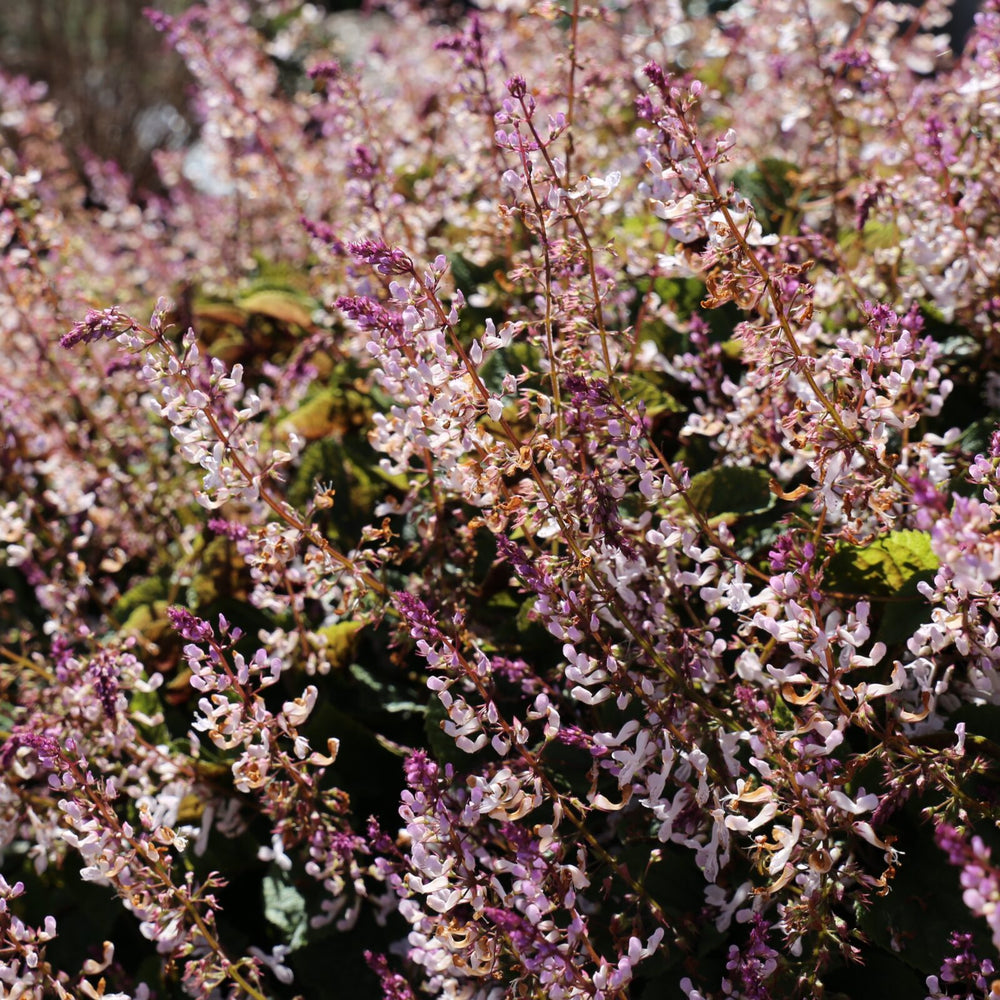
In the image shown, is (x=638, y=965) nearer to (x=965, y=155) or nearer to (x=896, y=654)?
(x=896, y=654)

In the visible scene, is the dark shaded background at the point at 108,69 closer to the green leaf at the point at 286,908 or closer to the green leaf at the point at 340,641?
the green leaf at the point at 340,641

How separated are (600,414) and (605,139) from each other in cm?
184

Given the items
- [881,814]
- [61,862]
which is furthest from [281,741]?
[881,814]

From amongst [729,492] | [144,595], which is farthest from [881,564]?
[144,595]

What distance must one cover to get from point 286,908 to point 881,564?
105cm

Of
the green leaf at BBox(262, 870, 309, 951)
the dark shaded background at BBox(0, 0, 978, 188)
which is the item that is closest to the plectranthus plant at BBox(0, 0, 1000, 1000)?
the green leaf at BBox(262, 870, 309, 951)

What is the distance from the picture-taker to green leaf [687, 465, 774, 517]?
170 centimetres

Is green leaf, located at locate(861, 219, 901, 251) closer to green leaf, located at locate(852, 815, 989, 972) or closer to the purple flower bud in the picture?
green leaf, located at locate(852, 815, 989, 972)

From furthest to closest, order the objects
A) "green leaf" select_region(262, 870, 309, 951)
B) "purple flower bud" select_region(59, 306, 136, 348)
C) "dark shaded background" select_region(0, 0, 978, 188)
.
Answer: "dark shaded background" select_region(0, 0, 978, 188), "green leaf" select_region(262, 870, 309, 951), "purple flower bud" select_region(59, 306, 136, 348)

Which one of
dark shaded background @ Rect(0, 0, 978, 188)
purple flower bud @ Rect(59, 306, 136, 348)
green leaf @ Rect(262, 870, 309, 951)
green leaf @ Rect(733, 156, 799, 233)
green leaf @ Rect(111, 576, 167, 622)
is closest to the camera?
purple flower bud @ Rect(59, 306, 136, 348)

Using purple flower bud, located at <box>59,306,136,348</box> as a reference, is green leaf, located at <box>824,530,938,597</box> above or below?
below

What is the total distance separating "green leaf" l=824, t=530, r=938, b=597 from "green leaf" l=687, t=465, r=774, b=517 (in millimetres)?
180

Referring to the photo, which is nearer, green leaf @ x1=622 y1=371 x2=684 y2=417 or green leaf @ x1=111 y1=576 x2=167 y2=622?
green leaf @ x1=622 y1=371 x2=684 y2=417

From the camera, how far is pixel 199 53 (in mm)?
2260
